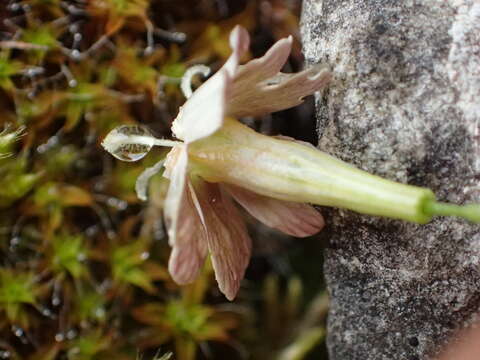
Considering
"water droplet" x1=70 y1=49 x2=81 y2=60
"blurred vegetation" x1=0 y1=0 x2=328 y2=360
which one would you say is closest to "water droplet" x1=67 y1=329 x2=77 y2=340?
"blurred vegetation" x1=0 y1=0 x2=328 y2=360

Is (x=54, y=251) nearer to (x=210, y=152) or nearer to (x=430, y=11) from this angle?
(x=210, y=152)

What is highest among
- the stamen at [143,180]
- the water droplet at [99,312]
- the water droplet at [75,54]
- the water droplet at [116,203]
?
the water droplet at [75,54]

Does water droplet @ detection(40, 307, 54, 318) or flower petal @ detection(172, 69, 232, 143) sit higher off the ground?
flower petal @ detection(172, 69, 232, 143)

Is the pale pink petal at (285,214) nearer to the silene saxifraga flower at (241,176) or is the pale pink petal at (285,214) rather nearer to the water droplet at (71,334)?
the silene saxifraga flower at (241,176)

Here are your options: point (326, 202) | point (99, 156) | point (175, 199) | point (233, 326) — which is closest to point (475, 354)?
point (326, 202)

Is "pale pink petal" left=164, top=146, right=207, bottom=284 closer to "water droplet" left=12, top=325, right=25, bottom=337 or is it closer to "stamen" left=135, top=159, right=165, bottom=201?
"stamen" left=135, top=159, right=165, bottom=201

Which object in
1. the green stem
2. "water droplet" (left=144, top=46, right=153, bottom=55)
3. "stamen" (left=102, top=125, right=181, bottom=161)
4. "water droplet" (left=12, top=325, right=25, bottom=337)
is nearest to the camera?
the green stem

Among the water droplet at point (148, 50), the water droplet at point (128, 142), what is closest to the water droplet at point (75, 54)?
the water droplet at point (148, 50)

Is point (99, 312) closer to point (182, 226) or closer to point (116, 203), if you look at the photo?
point (116, 203)
